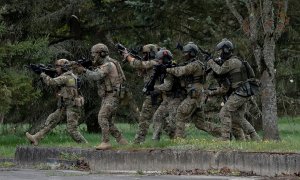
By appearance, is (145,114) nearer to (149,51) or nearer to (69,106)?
(149,51)

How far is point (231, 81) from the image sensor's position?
15164 millimetres

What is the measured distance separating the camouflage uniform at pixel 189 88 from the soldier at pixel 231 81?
0.31m

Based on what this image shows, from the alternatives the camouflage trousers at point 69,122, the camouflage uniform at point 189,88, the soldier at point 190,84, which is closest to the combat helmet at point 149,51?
the soldier at point 190,84

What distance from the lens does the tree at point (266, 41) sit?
59.3 ft

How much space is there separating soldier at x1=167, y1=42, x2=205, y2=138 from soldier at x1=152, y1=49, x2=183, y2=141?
10.4 inches

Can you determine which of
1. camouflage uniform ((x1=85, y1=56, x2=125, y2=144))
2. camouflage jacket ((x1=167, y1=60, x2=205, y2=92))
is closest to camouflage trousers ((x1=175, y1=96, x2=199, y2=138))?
camouflage jacket ((x1=167, y1=60, x2=205, y2=92))

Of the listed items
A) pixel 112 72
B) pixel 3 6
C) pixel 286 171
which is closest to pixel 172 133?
pixel 112 72

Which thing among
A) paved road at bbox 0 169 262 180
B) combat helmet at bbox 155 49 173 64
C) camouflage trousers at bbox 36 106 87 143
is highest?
combat helmet at bbox 155 49 173 64

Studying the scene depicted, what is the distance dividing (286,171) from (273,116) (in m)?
7.08

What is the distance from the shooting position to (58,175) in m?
12.8

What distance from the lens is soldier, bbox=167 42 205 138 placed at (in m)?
14.9

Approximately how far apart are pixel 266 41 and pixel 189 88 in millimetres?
3787

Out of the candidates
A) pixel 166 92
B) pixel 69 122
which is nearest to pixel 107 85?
pixel 166 92

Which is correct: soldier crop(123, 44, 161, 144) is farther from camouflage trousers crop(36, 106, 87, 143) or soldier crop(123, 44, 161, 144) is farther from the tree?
the tree
